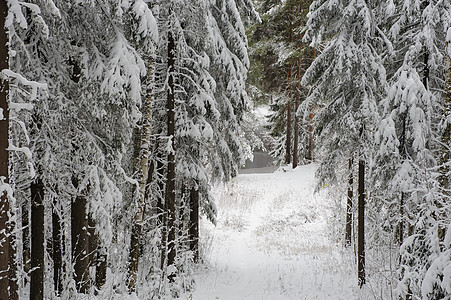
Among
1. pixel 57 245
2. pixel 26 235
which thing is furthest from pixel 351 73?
pixel 26 235

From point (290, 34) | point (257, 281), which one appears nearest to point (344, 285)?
point (257, 281)

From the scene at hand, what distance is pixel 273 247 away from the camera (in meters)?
15.4

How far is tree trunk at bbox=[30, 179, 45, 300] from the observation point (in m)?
6.12

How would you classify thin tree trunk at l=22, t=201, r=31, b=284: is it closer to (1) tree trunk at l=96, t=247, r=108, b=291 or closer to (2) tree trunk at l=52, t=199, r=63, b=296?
(2) tree trunk at l=52, t=199, r=63, b=296

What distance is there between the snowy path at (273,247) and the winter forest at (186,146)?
112mm

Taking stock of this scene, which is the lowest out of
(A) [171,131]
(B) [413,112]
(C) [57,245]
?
(C) [57,245]

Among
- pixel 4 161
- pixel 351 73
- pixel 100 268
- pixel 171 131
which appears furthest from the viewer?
pixel 351 73

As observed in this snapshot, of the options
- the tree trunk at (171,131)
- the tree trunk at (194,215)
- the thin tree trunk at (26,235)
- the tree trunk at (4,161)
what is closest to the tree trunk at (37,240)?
the thin tree trunk at (26,235)

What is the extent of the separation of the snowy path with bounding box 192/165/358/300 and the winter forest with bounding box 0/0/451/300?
0.37 ft

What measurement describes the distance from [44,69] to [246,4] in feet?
28.3

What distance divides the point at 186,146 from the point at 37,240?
5299 mm

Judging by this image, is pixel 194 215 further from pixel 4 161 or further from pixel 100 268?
pixel 4 161

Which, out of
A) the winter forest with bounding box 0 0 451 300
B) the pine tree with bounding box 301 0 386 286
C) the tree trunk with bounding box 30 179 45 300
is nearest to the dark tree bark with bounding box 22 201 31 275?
the winter forest with bounding box 0 0 451 300

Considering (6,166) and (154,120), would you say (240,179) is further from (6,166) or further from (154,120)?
(6,166)
